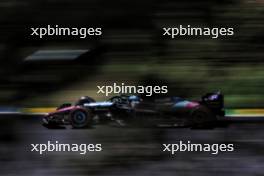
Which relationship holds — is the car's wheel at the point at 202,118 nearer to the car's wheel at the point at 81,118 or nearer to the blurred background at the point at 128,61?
the blurred background at the point at 128,61

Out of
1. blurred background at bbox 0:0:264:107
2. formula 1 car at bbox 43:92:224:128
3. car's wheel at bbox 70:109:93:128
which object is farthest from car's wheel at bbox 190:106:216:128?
car's wheel at bbox 70:109:93:128

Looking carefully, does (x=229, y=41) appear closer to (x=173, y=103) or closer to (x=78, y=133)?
(x=173, y=103)

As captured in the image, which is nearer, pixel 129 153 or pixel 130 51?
pixel 130 51

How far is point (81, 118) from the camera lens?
4.36m

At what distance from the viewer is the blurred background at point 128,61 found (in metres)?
4.14

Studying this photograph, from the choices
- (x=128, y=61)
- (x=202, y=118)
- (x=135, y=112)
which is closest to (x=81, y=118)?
(x=135, y=112)

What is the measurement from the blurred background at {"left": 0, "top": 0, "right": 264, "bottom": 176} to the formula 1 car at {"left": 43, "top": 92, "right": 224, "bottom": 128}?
45mm

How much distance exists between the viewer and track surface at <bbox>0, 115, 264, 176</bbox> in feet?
14.3

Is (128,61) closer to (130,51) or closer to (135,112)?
(130,51)

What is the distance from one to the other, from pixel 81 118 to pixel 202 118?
591mm

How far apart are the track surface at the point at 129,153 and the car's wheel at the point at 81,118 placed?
0.04m

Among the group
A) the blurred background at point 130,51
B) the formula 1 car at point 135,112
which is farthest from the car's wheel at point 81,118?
the blurred background at point 130,51

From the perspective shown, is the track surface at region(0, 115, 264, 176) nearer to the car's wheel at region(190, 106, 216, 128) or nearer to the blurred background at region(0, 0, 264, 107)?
the car's wheel at region(190, 106, 216, 128)

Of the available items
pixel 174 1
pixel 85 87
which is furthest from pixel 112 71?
pixel 174 1
